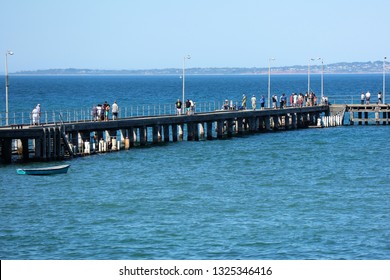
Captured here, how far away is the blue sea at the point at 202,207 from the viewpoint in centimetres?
3100

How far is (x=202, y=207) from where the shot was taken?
38.4m

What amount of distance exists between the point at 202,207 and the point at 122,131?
23.0m

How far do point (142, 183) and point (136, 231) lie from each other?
39.1 feet

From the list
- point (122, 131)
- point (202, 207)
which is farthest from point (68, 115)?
point (202, 207)

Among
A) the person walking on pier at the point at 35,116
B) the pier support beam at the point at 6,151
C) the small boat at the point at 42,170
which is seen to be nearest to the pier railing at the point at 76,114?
the person walking on pier at the point at 35,116

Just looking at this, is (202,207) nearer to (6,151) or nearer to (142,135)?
(6,151)

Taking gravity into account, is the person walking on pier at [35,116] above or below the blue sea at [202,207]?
above

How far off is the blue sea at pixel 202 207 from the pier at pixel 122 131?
1406 millimetres

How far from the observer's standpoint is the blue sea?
3100 centimetres

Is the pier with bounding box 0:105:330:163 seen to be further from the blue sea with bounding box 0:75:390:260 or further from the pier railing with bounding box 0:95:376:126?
the blue sea with bounding box 0:75:390:260

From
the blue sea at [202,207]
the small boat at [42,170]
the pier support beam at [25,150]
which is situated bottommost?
the blue sea at [202,207]

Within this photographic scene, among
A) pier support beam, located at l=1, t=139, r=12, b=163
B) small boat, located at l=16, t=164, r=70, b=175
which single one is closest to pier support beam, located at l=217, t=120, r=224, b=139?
pier support beam, located at l=1, t=139, r=12, b=163

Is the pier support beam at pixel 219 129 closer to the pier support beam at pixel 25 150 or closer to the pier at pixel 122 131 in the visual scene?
the pier at pixel 122 131

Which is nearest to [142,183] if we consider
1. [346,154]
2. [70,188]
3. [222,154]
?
[70,188]
